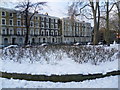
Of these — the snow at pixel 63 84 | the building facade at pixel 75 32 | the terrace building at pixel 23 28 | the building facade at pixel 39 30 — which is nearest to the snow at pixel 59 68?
the snow at pixel 63 84

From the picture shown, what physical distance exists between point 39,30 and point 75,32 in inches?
872

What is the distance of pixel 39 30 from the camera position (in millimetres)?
59781

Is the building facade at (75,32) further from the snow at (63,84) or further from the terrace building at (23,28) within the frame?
the snow at (63,84)

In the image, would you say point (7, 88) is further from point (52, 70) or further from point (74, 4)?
point (74, 4)

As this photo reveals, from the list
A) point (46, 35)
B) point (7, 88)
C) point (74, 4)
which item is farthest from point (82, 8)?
point (46, 35)

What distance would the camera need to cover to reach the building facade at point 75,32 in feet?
230

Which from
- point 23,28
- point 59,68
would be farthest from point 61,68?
point 23,28

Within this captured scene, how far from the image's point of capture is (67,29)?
2830 inches

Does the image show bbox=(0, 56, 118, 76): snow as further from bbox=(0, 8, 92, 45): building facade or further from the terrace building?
the terrace building

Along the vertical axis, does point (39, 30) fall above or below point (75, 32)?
above

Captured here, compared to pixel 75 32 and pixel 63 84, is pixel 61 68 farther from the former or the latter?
pixel 75 32

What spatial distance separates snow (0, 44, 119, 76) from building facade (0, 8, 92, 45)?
25424mm

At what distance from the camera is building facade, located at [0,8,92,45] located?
48.6m

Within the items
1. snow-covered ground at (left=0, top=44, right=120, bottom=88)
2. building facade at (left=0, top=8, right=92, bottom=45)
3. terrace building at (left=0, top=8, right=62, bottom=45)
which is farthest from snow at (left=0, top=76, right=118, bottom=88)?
terrace building at (left=0, top=8, right=62, bottom=45)
